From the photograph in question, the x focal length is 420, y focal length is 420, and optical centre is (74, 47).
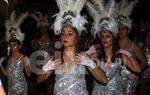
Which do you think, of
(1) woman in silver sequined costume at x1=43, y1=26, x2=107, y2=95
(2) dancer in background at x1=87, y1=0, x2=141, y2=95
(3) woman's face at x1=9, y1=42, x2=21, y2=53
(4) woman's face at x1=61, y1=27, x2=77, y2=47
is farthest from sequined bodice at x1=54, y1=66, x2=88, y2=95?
(3) woman's face at x1=9, y1=42, x2=21, y2=53

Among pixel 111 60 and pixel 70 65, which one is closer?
pixel 70 65

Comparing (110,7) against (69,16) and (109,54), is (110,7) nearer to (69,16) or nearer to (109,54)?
(109,54)

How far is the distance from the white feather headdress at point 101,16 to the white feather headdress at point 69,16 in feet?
1.27

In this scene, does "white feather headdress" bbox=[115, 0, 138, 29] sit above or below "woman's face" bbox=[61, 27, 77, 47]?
above

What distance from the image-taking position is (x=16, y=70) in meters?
6.56

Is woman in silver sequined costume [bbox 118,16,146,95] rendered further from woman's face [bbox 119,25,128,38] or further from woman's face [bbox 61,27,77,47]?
woman's face [bbox 61,27,77,47]

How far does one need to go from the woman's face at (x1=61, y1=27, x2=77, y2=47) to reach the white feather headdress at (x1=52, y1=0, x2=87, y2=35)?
0.26ft

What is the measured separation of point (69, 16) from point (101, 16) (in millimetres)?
633

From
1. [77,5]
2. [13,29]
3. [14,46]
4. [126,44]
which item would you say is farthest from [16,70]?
[77,5]

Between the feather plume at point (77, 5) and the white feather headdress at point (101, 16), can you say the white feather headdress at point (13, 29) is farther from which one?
the feather plume at point (77, 5)

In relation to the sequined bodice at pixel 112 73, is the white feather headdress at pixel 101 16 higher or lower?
higher

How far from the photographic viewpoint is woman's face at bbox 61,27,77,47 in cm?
477

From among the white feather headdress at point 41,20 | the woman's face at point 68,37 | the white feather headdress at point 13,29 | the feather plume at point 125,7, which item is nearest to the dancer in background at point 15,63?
the white feather headdress at point 13,29

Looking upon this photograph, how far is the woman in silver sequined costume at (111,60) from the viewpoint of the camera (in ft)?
17.2
